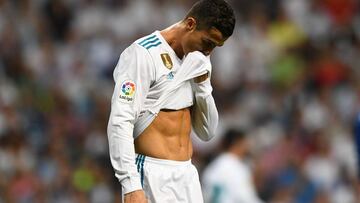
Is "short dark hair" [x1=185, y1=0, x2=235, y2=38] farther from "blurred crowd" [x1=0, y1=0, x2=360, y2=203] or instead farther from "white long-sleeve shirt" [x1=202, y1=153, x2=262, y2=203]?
"blurred crowd" [x1=0, y1=0, x2=360, y2=203]

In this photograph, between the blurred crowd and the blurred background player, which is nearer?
the blurred background player

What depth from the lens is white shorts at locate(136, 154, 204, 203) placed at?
220 inches

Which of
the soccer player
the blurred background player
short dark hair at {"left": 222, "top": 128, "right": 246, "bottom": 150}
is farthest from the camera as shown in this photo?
short dark hair at {"left": 222, "top": 128, "right": 246, "bottom": 150}

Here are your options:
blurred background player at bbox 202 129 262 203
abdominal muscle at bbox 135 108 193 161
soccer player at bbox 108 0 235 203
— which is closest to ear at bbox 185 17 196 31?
soccer player at bbox 108 0 235 203

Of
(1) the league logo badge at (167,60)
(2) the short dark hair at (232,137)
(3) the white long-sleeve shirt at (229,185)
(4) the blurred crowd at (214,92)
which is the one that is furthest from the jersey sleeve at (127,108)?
(4) the blurred crowd at (214,92)

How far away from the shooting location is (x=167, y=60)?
5.63m

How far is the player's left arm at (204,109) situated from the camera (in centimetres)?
571

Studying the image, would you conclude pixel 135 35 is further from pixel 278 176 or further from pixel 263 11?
pixel 278 176

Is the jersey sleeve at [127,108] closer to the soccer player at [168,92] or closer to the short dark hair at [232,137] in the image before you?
the soccer player at [168,92]

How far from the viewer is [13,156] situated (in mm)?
12883

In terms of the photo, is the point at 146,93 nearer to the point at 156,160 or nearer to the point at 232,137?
the point at 156,160

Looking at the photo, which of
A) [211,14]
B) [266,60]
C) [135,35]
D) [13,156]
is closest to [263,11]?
[266,60]

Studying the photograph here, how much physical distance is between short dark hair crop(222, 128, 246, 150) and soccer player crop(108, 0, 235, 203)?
405cm

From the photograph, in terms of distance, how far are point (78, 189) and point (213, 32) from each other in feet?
23.9
